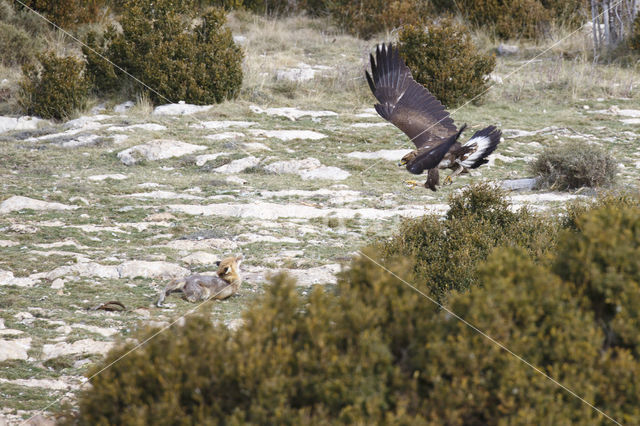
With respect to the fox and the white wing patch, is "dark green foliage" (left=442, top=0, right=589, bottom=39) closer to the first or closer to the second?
the white wing patch

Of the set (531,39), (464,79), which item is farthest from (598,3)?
(464,79)

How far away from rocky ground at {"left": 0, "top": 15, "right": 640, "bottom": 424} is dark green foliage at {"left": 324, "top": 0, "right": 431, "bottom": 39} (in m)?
4.99

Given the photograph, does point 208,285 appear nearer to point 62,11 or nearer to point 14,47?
point 14,47

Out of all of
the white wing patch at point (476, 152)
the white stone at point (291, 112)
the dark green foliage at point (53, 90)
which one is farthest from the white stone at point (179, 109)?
the white wing patch at point (476, 152)

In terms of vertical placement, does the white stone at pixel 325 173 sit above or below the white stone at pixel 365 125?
below

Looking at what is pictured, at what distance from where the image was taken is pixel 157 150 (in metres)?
8.04

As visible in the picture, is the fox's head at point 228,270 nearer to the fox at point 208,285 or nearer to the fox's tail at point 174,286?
the fox at point 208,285

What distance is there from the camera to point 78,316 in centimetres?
388

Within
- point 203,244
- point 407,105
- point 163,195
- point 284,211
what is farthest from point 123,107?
point 407,105

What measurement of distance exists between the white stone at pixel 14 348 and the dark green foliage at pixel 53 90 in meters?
6.89

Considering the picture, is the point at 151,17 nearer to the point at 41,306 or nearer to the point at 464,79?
the point at 464,79

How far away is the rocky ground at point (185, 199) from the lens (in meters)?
3.83

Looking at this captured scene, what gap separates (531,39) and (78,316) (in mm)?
12530

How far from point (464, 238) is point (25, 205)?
13.0 ft
